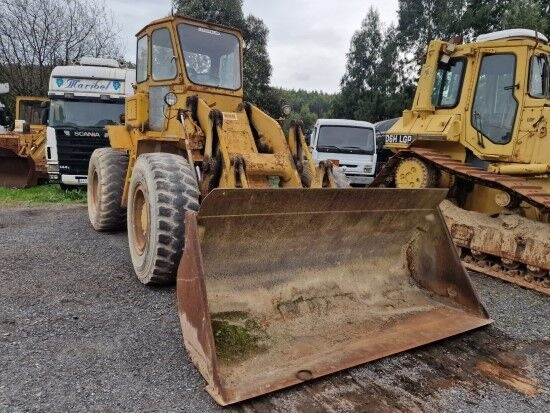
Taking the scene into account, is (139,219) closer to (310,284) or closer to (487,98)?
(310,284)

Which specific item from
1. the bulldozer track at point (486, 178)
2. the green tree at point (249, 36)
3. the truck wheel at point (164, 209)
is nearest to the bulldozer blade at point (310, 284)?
the truck wheel at point (164, 209)

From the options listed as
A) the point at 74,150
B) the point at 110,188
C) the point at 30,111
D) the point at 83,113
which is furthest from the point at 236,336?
the point at 30,111

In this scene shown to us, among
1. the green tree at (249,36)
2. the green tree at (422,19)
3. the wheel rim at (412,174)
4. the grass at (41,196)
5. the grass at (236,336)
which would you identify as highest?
the green tree at (422,19)

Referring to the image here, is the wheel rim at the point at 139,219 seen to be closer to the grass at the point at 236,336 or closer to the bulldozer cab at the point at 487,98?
the grass at the point at 236,336

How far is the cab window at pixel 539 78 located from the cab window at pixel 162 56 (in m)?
4.53

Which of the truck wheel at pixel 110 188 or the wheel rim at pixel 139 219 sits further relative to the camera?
the truck wheel at pixel 110 188

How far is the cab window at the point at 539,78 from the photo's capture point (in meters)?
6.41

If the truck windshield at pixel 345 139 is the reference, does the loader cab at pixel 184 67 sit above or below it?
above

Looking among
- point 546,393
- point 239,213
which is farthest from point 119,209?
point 546,393

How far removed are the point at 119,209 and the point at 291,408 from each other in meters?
4.75

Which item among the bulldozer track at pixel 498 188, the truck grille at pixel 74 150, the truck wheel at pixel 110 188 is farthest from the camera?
the truck grille at pixel 74 150

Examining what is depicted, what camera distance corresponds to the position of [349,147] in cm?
1306

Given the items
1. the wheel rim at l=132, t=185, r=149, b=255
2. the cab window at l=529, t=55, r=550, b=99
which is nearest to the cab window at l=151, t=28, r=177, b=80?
the wheel rim at l=132, t=185, r=149, b=255

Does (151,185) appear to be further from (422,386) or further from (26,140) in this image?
(26,140)
